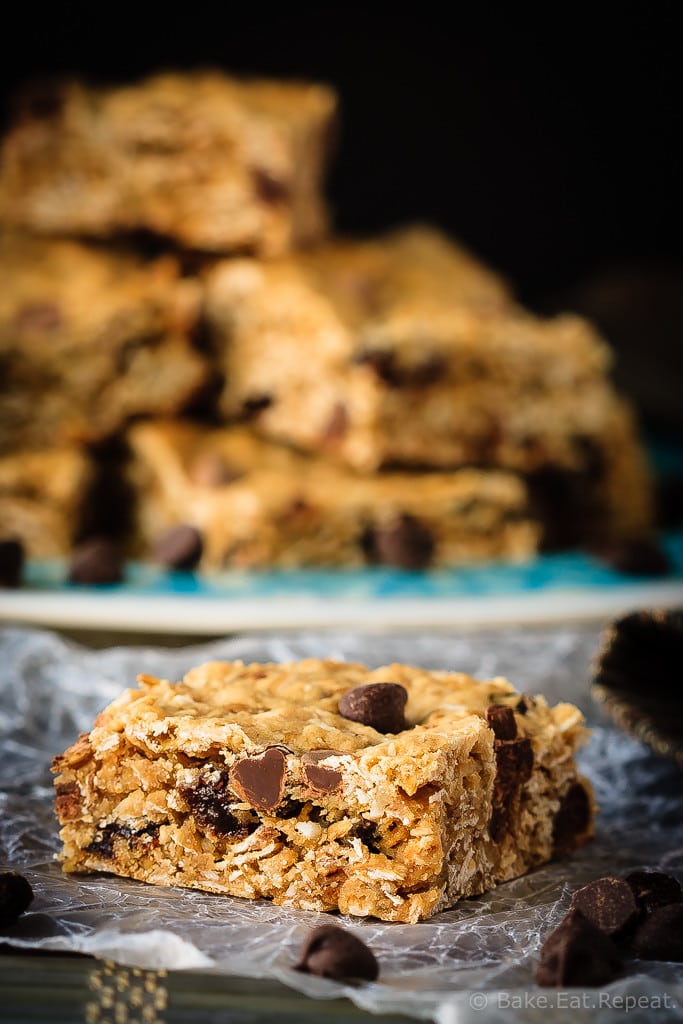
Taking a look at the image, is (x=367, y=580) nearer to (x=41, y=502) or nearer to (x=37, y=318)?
(x=41, y=502)

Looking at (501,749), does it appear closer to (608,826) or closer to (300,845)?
(300,845)

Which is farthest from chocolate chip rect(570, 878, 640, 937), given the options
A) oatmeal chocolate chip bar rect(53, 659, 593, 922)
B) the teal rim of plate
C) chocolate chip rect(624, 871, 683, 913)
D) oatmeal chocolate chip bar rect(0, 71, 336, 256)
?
oatmeal chocolate chip bar rect(0, 71, 336, 256)

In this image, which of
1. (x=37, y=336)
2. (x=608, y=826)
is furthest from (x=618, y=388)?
(x=608, y=826)

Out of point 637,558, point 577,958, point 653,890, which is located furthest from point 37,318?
point 577,958

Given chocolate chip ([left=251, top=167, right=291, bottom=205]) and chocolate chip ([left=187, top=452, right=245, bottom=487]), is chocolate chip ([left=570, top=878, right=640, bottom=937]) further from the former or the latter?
chocolate chip ([left=251, top=167, right=291, bottom=205])

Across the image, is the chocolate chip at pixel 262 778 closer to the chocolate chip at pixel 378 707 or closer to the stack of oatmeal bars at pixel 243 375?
the chocolate chip at pixel 378 707

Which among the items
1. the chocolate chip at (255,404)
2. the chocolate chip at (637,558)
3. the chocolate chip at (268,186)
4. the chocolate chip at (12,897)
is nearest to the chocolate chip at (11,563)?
the chocolate chip at (255,404)

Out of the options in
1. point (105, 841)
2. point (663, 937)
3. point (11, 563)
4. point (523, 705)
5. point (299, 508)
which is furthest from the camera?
point (299, 508)

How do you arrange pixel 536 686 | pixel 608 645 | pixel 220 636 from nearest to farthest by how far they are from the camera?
pixel 608 645 → pixel 536 686 → pixel 220 636
